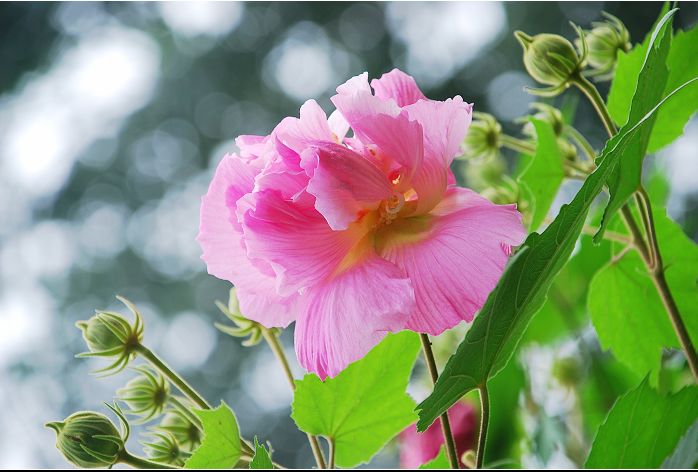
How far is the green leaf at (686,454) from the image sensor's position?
0.38 ft

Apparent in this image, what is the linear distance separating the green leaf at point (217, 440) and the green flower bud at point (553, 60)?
122mm

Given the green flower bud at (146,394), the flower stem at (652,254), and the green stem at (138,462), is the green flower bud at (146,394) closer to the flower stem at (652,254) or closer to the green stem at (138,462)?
the green stem at (138,462)

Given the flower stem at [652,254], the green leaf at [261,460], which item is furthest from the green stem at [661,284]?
the green leaf at [261,460]

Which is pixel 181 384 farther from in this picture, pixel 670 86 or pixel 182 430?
pixel 670 86

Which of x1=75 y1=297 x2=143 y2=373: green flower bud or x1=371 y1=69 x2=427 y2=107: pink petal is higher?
x1=371 y1=69 x2=427 y2=107: pink petal

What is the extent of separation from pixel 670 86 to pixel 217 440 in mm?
148

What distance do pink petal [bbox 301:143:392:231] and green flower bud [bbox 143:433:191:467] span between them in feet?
0.29

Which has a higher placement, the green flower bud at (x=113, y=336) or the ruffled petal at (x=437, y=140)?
the ruffled petal at (x=437, y=140)

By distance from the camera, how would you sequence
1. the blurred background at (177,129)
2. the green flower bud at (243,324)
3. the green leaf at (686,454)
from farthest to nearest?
the blurred background at (177,129) → the green flower bud at (243,324) → the green leaf at (686,454)

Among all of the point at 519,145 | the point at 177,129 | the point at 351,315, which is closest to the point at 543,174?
the point at 519,145

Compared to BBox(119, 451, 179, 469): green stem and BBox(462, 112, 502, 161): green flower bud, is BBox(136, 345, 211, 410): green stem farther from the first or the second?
BBox(462, 112, 502, 161): green flower bud

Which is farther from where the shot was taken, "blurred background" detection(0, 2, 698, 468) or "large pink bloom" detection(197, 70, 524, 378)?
"blurred background" detection(0, 2, 698, 468)

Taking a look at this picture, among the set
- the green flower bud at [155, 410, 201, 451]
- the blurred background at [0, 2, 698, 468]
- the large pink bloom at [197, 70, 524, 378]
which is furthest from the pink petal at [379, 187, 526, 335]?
the blurred background at [0, 2, 698, 468]

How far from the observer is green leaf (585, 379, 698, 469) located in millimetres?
162
